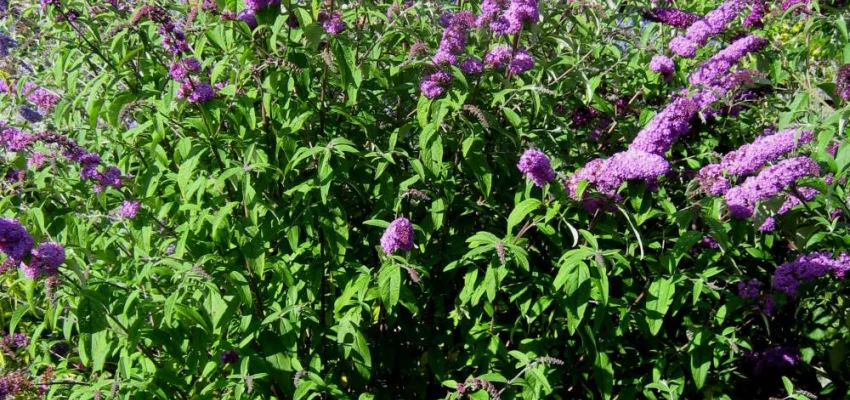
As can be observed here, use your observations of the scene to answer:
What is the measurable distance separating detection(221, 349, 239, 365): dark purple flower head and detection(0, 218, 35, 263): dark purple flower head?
2.73 ft

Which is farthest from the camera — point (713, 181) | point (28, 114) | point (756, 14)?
point (28, 114)

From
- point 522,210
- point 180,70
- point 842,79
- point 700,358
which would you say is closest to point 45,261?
point 180,70

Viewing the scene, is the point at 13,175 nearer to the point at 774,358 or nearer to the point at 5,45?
the point at 5,45

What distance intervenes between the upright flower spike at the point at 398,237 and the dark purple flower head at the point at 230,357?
0.77m

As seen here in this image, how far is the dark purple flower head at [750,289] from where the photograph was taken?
121 inches

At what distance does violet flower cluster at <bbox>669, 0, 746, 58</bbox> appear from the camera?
3.26 m

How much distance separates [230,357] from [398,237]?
0.87 metres

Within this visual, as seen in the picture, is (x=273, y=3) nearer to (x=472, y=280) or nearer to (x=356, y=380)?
(x=472, y=280)

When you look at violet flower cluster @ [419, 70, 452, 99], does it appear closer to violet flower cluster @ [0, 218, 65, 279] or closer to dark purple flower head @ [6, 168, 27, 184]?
violet flower cluster @ [0, 218, 65, 279]

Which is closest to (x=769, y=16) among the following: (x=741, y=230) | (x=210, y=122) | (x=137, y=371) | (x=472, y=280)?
(x=741, y=230)

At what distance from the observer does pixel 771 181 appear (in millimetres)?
2518

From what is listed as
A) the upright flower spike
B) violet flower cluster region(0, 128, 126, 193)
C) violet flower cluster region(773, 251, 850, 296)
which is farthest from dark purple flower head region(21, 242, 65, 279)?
violet flower cluster region(773, 251, 850, 296)

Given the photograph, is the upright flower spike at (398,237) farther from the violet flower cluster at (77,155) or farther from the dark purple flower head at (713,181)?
the violet flower cluster at (77,155)

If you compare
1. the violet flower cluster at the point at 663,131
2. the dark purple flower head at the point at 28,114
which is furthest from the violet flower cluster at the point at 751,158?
the dark purple flower head at the point at 28,114
